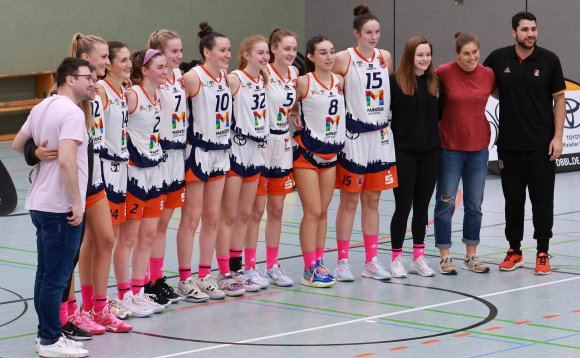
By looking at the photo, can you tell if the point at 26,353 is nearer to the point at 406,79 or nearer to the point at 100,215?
the point at 100,215

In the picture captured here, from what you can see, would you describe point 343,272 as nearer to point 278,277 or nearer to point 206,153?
point 278,277

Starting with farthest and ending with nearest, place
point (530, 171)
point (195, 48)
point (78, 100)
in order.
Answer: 1. point (195, 48)
2. point (530, 171)
3. point (78, 100)

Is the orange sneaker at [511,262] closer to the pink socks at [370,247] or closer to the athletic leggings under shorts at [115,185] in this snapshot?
the pink socks at [370,247]

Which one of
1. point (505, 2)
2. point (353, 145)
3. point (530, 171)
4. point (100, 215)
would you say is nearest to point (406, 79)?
point (353, 145)

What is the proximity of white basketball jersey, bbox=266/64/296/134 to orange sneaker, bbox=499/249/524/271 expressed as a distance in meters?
2.05

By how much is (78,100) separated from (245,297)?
88.8 inches

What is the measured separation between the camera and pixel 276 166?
820 cm

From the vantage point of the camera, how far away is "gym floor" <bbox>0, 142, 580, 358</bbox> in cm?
641

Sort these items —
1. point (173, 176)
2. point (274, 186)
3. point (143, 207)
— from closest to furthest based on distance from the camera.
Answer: point (143, 207) → point (173, 176) → point (274, 186)

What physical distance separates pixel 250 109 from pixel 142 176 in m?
Result: 1.04

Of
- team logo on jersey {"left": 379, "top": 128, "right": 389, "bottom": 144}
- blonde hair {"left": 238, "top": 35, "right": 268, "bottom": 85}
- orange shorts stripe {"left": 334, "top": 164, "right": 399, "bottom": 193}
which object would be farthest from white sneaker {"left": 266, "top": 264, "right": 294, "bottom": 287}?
blonde hair {"left": 238, "top": 35, "right": 268, "bottom": 85}

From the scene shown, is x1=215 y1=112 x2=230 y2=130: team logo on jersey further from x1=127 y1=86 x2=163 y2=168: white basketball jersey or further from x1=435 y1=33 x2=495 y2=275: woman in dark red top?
x1=435 y1=33 x2=495 y2=275: woman in dark red top

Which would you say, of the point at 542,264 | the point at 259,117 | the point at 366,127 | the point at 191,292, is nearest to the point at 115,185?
the point at 191,292

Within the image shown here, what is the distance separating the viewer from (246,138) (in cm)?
797
